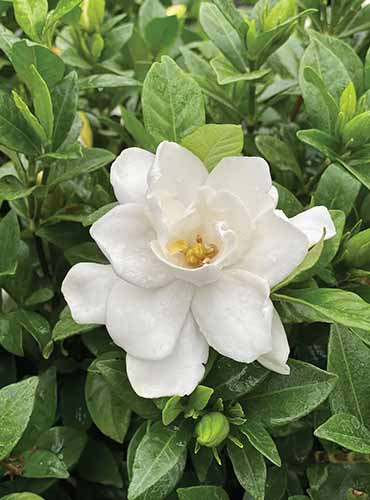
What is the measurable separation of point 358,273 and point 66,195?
1.51 feet

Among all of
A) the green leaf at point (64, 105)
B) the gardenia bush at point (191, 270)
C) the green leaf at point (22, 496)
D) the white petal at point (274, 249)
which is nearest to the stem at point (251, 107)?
the gardenia bush at point (191, 270)

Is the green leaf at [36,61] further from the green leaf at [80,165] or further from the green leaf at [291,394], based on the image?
the green leaf at [291,394]

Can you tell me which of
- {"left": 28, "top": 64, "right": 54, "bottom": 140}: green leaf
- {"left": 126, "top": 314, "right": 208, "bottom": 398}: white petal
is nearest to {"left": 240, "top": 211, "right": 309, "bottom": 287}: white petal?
{"left": 126, "top": 314, "right": 208, "bottom": 398}: white petal

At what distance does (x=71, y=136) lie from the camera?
1014 millimetres

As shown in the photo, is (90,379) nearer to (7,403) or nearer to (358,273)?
(7,403)

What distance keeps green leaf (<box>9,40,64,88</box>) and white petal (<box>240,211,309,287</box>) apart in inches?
15.1

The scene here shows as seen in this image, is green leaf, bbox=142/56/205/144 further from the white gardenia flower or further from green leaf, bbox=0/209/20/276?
green leaf, bbox=0/209/20/276

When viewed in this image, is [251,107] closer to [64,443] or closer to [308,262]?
[308,262]

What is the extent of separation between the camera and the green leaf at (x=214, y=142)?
0.81 meters

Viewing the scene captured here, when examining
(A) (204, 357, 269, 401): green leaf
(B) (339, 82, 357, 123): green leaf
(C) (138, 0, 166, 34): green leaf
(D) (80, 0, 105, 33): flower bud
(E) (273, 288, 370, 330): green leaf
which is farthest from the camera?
(C) (138, 0, 166, 34): green leaf

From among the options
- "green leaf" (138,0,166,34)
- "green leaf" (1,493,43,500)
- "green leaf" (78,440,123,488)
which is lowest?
"green leaf" (78,440,123,488)

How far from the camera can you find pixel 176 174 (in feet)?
2.62

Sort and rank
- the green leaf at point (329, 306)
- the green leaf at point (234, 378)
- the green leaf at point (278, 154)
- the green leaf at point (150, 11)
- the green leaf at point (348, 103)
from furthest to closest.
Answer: the green leaf at point (150, 11) < the green leaf at point (278, 154) < the green leaf at point (348, 103) < the green leaf at point (234, 378) < the green leaf at point (329, 306)

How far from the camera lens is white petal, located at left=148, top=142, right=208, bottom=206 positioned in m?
0.77
